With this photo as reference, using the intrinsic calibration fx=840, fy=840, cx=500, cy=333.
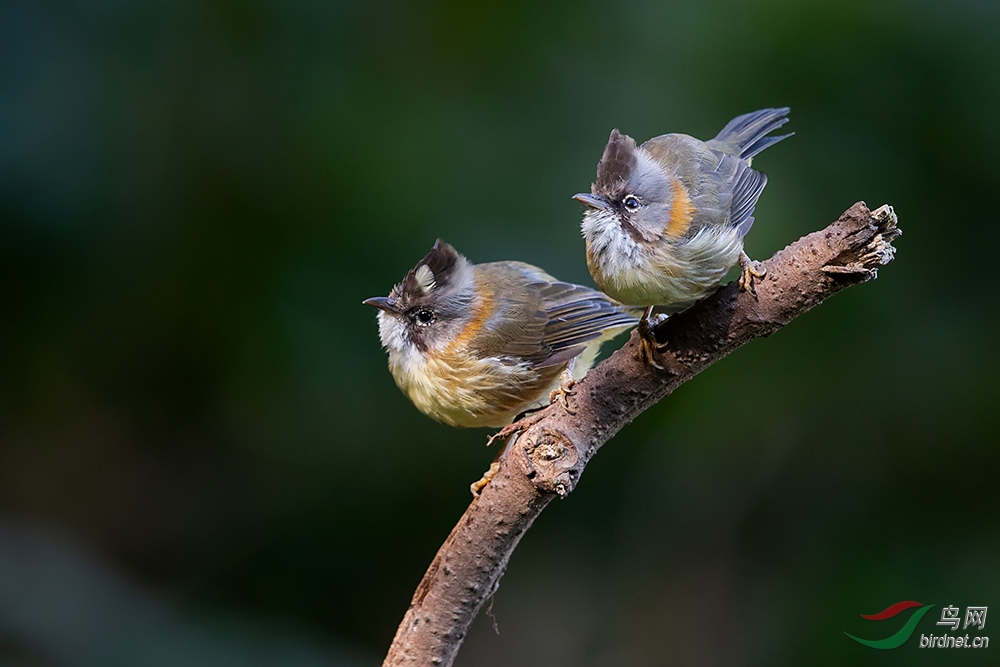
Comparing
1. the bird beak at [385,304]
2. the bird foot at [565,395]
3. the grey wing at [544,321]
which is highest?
the grey wing at [544,321]

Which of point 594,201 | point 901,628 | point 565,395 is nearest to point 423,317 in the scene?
point 565,395

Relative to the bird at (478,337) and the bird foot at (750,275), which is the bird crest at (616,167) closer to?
the bird foot at (750,275)

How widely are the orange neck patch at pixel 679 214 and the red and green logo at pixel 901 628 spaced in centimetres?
230

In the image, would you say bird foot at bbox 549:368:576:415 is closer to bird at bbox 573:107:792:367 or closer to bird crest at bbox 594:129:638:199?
bird at bbox 573:107:792:367

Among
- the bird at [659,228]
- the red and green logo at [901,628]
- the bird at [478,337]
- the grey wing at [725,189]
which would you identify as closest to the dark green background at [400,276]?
the red and green logo at [901,628]

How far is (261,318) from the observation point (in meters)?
3.73

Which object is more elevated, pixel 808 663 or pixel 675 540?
pixel 675 540

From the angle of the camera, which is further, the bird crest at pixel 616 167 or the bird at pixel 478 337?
the bird at pixel 478 337

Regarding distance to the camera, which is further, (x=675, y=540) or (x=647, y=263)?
(x=675, y=540)

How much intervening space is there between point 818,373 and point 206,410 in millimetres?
2922

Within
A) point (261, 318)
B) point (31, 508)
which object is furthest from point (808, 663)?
point (31, 508)

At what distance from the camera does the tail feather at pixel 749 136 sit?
2514 mm

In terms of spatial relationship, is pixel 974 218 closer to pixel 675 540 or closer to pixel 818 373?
pixel 818 373

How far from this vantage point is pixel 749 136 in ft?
8.55
